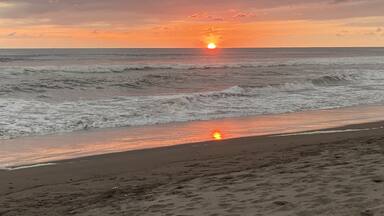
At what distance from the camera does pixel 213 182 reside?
6.53m

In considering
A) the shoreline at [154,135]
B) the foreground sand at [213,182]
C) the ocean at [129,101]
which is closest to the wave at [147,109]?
the ocean at [129,101]

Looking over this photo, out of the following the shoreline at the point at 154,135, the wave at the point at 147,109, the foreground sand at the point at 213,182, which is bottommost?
the foreground sand at the point at 213,182

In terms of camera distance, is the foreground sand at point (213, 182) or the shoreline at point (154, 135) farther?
the shoreline at point (154, 135)

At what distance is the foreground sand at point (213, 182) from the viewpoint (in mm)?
5176

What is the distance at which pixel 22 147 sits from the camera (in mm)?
10664

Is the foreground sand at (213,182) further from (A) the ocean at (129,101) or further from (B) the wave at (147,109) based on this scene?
(A) the ocean at (129,101)

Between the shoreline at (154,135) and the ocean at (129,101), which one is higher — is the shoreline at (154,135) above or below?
below

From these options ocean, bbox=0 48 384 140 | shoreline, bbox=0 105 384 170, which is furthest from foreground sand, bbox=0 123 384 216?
ocean, bbox=0 48 384 140

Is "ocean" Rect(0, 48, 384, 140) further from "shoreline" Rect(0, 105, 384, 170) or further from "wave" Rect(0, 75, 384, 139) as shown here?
"shoreline" Rect(0, 105, 384, 170)

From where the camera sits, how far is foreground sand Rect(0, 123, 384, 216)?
5176mm

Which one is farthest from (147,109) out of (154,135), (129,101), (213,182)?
(213,182)

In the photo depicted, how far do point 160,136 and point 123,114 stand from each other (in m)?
4.25

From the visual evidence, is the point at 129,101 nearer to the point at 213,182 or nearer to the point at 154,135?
the point at 154,135

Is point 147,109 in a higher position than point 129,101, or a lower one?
lower
